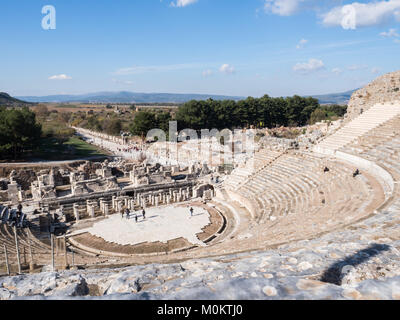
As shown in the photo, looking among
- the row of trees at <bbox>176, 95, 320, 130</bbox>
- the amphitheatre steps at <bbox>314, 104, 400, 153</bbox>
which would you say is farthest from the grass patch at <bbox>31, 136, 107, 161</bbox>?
the amphitheatre steps at <bbox>314, 104, 400, 153</bbox>

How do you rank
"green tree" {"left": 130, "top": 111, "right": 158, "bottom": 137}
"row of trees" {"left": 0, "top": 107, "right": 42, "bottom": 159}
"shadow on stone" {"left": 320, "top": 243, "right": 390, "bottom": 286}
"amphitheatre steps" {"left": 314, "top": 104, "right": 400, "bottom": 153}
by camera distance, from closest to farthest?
"shadow on stone" {"left": 320, "top": 243, "right": 390, "bottom": 286} < "amphitheatre steps" {"left": 314, "top": 104, "right": 400, "bottom": 153} < "row of trees" {"left": 0, "top": 107, "right": 42, "bottom": 159} < "green tree" {"left": 130, "top": 111, "right": 158, "bottom": 137}

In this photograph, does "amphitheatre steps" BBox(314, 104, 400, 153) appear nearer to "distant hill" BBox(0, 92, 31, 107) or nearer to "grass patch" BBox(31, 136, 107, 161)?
"grass patch" BBox(31, 136, 107, 161)

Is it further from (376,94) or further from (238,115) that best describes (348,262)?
(238,115)

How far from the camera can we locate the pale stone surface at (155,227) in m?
15.7

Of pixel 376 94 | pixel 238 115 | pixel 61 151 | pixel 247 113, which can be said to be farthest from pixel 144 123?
pixel 376 94

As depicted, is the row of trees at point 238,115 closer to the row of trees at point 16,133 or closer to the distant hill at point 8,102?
the row of trees at point 16,133

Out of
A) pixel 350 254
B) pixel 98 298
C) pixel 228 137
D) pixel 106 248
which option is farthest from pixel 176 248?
pixel 228 137

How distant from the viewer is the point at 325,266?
14.3 ft

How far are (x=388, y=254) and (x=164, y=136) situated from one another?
144 feet

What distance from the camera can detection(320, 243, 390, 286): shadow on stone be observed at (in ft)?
13.1

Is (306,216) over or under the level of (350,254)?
under

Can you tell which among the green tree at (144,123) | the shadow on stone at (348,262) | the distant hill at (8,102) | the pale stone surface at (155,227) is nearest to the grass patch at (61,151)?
the green tree at (144,123)

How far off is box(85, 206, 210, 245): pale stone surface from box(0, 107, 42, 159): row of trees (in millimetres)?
21855
